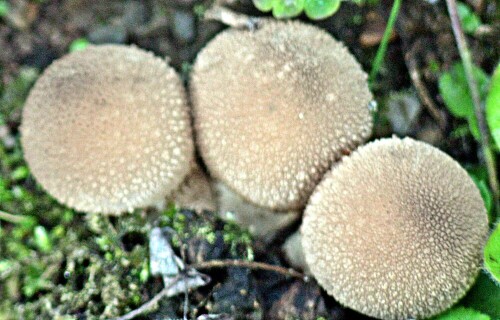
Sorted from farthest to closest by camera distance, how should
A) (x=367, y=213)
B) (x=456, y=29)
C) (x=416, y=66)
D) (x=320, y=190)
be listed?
1. (x=416, y=66)
2. (x=456, y=29)
3. (x=320, y=190)
4. (x=367, y=213)

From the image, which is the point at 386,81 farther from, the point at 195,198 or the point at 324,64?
the point at 195,198

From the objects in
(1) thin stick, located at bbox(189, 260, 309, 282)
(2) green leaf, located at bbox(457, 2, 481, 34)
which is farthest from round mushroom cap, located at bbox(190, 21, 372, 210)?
(2) green leaf, located at bbox(457, 2, 481, 34)

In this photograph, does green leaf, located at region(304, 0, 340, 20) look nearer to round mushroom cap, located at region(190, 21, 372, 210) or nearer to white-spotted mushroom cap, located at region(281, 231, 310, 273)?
round mushroom cap, located at region(190, 21, 372, 210)

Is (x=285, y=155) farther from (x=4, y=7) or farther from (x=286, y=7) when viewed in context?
(x=4, y=7)

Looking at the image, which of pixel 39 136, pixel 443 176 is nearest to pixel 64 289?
pixel 39 136

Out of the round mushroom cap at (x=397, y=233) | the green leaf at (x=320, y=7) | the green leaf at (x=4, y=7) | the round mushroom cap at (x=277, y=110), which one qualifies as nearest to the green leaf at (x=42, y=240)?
the round mushroom cap at (x=277, y=110)

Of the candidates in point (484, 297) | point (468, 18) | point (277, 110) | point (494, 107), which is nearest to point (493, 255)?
point (484, 297)
